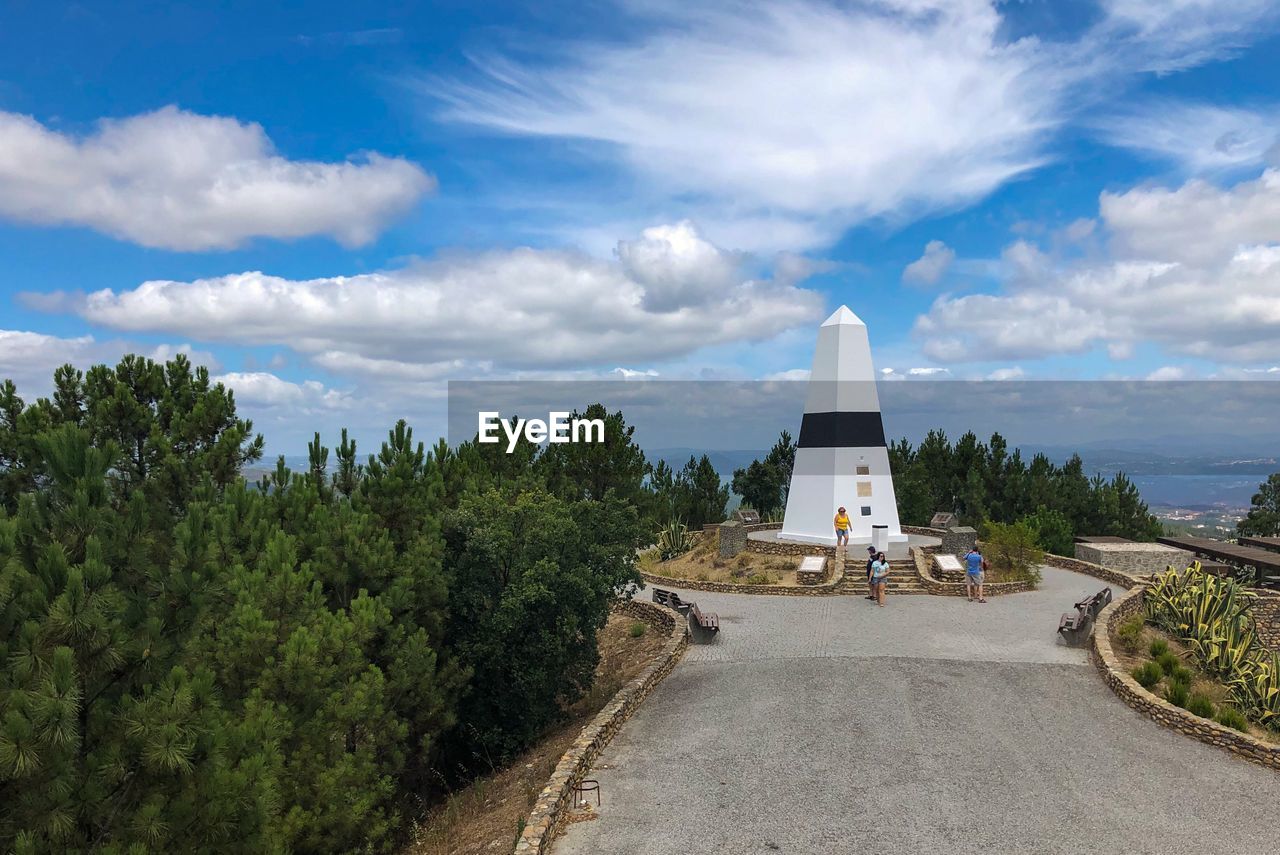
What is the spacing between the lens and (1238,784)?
911cm

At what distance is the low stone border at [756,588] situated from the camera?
20.3 m

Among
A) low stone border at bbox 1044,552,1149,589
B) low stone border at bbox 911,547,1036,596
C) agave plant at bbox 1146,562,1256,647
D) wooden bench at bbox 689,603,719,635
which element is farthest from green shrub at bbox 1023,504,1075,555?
wooden bench at bbox 689,603,719,635

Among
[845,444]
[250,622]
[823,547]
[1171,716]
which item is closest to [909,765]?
[1171,716]

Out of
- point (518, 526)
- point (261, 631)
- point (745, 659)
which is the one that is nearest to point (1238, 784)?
point (745, 659)

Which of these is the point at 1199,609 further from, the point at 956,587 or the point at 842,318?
the point at 842,318

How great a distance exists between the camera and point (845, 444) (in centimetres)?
2434

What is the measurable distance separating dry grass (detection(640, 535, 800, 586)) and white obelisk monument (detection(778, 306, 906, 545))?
151 centimetres

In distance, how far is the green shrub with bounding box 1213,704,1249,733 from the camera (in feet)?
34.2

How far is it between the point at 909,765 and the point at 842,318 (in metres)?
17.2

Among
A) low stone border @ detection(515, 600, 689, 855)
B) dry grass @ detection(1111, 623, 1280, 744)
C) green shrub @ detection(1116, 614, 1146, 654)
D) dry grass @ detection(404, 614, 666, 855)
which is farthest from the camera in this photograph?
green shrub @ detection(1116, 614, 1146, 654)

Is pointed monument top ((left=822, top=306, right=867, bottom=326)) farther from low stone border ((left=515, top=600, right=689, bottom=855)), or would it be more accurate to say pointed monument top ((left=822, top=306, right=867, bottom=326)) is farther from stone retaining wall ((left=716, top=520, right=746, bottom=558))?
low stone border ((left=515, top=600, right=689, bottom=855))

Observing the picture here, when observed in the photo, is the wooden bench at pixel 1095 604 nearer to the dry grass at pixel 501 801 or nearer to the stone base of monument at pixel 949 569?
the stone base of monument at pixel 949 569

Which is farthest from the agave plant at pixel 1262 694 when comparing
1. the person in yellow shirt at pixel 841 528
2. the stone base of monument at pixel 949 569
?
the person in yellow shirt at pixel 841 528

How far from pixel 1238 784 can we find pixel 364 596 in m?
11.1
